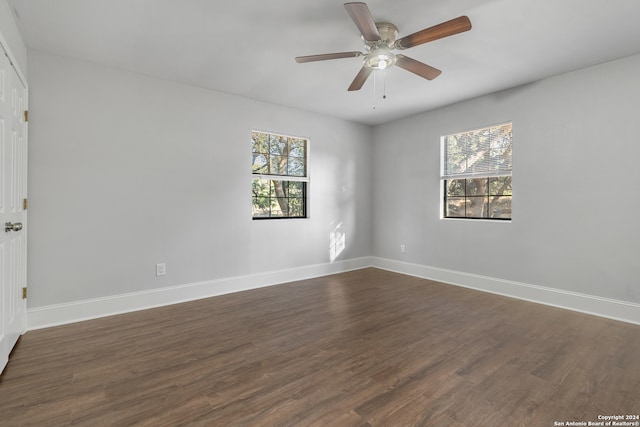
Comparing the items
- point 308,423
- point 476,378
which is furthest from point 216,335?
point 476,378

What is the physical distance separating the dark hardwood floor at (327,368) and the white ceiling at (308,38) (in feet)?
8.49

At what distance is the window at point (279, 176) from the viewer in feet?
14.4

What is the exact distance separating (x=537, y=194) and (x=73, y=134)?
510 centimetres

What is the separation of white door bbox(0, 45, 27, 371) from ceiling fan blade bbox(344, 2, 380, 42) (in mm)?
2362

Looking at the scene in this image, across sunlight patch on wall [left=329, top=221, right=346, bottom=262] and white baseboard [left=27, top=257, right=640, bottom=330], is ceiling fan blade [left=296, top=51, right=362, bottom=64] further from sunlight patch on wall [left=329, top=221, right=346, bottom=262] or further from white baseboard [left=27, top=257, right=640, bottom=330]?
sunlight patch on wall [left=329, top=221, right=346, bottom=262]

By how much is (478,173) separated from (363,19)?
117 inches

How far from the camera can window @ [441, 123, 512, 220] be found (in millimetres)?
3984

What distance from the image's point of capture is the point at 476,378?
201 centimetres

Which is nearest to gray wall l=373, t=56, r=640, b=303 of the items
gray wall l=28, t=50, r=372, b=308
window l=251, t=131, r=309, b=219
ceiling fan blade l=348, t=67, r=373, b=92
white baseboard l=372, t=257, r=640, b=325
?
white baseboard l=372, t=257, r=640, b=325

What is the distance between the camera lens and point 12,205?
2357mm

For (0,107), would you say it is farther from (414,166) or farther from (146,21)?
(414,166)

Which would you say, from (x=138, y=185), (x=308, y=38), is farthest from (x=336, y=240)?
(x=308, y=38)

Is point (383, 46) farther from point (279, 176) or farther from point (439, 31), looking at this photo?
point (279, 176)

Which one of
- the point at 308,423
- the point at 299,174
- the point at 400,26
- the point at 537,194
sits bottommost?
the point at 308,423
